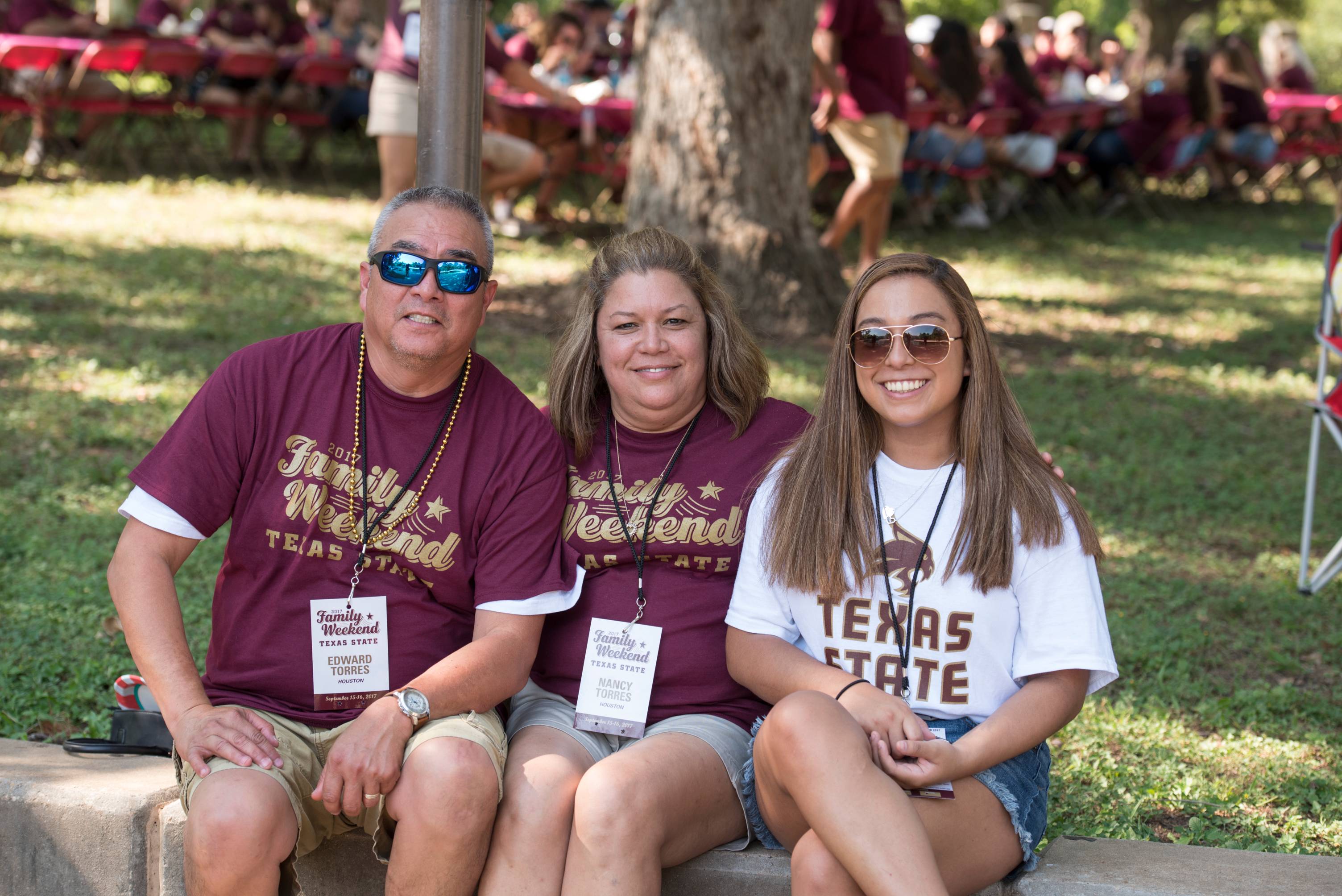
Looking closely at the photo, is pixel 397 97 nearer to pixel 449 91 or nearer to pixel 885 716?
pixel 449 91

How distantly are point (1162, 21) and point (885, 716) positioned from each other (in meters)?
23.0

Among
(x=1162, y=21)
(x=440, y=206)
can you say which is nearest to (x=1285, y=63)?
(x=1162, y=21)

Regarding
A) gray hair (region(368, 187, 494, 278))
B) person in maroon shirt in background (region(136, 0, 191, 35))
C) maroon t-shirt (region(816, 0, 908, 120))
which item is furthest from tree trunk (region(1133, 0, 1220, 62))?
gray hair (region(368, 187, 494, 278))

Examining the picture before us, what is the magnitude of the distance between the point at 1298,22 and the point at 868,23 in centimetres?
3369

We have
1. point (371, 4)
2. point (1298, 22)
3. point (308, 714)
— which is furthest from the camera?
point (1298, 22)

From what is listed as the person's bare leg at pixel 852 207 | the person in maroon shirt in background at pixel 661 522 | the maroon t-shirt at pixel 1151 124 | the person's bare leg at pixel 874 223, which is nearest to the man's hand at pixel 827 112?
the person's bare leg at pixel 852 207

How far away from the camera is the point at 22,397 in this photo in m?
5.94

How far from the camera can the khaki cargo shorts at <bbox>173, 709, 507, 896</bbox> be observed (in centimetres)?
244

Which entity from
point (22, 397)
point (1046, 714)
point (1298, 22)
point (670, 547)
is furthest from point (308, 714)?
point (1298, 22)

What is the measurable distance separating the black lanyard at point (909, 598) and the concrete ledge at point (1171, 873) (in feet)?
1.51

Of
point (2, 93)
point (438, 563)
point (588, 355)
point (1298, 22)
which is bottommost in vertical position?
point (438, 563)

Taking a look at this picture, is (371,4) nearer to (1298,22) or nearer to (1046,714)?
(1046,714)

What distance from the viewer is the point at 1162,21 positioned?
2256 cm

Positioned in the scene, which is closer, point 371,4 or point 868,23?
point 868,23
